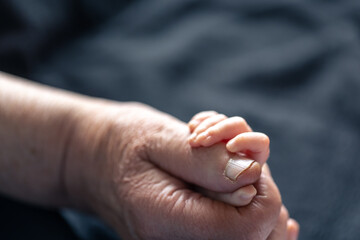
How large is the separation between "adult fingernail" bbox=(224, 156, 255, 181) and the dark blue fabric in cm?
30

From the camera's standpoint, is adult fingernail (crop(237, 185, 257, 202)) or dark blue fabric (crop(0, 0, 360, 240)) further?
dark blue fabric (crop(0, 0, 360, 240))

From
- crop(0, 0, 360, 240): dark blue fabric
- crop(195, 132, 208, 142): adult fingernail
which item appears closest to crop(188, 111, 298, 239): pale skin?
crop(195, 132, 208, 142): adult fingernail

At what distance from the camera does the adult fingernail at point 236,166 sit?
2.14ft

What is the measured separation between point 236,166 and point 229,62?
573mm

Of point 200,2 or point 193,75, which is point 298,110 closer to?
point 193,75

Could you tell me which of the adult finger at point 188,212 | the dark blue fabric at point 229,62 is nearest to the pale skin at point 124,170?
the adult finger at point 188,212

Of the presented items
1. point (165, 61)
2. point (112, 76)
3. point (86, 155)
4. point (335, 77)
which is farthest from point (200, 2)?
point (86, 155)

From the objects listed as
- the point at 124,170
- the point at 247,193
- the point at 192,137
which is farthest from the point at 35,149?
the point at 247,193

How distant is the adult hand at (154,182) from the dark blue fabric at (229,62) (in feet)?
0.81

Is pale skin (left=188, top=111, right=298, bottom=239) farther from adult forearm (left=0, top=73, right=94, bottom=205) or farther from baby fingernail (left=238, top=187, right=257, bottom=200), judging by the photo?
adult forearm (left=0, top=73, right=94, bottom=205)

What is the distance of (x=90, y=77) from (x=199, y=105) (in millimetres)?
325

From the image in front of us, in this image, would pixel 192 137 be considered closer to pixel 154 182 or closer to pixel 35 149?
pixel 154 182

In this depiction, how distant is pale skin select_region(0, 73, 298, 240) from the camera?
2.19 ft

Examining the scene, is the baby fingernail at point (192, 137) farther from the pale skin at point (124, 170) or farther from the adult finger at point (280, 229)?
the adult finger at point (280, 229)
